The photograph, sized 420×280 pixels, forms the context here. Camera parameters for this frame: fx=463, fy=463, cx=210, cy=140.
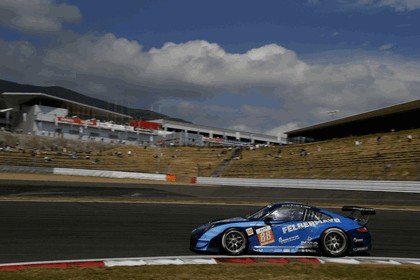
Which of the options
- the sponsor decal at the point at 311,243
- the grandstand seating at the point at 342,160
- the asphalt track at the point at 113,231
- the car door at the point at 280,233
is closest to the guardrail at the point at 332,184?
the grandstand seating at the point at 342,160

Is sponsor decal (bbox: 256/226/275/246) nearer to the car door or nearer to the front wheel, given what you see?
the car door

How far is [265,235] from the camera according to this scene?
32.7 feet

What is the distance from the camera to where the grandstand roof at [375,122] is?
59.4 metres

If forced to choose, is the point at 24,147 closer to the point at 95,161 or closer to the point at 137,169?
the point at 95,161

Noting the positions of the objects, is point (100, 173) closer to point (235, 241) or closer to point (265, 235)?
point (235, 241)

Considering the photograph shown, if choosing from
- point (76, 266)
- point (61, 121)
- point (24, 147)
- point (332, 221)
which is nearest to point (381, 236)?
point (332, 221)

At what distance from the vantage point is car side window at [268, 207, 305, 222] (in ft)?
33.4

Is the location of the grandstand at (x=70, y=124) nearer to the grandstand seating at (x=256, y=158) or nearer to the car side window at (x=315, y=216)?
the grandstand seating at (x=256, y=158)

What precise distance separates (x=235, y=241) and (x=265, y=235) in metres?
0.66

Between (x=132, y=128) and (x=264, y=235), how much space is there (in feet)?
290

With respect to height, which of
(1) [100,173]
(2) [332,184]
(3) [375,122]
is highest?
(3) [375,122]

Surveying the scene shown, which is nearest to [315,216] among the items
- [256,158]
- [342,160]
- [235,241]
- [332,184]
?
[235,241]

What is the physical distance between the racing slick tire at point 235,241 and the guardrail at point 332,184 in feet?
73.9

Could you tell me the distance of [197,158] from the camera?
218 feet
